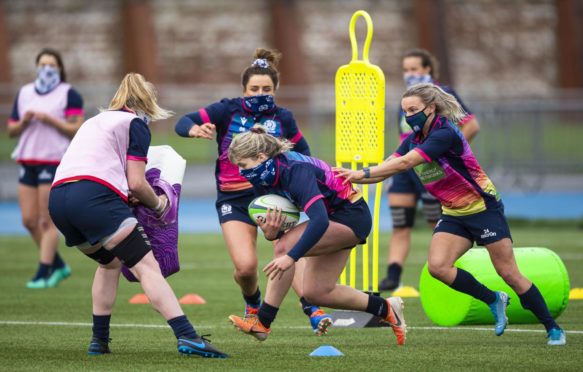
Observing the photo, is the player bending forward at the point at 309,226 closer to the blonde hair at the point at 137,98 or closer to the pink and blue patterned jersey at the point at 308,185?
the pink and blue patterned jersey at the point at 308,185

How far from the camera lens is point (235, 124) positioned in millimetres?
8992

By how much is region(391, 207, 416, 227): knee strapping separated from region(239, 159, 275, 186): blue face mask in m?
4.59

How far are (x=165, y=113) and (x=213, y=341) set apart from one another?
177cm

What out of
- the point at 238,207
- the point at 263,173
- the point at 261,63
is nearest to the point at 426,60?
the point at 261,63

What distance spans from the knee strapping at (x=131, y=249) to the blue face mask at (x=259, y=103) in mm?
1914

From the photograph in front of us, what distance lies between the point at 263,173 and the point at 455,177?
4.66 feet

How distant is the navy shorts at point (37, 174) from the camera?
12406 mm

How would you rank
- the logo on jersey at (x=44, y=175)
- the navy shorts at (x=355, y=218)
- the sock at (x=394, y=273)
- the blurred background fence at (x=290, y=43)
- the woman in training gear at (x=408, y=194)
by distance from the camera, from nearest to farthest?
the navy shorts at (x=355, y=218), the woman in training gear at (x=408, y=194), the sock at (x=394, y=273), the logo on jersey at (x=44, y=175), the blurred background fence at (x=290, y=43)

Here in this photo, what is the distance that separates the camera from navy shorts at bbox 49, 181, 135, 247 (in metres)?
7.20

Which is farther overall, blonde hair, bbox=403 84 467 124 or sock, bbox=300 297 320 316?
sock, bbox=300 297 320 316

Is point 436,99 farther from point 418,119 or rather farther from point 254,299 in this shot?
point 254,299

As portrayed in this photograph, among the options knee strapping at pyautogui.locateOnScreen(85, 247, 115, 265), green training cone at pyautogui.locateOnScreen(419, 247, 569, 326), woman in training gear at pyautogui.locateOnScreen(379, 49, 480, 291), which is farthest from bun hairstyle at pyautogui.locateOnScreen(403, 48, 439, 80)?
knee strapping at pyautogui.locateOnScreen(85, 247, 115, 265)

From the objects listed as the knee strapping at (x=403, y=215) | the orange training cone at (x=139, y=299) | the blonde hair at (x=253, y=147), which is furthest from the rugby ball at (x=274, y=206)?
the knee strapping at (x=403, y=215)

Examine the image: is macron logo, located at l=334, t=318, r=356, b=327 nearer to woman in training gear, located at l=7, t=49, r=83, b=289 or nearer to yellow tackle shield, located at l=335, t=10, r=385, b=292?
yellow tackle shield, located at l=335, t=10, r=385, b=292
